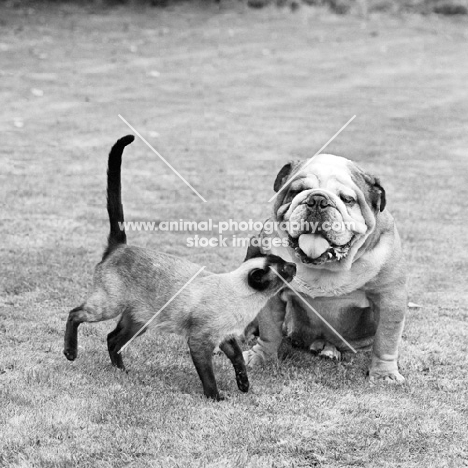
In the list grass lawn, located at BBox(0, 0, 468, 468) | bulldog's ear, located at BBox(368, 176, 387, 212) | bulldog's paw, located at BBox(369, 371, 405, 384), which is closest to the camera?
grass lawn, located at BBox(0, 0, 468, 468)

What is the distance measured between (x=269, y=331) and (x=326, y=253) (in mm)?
802

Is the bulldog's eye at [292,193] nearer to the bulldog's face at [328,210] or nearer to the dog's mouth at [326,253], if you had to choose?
the bulldog's face at [328,210]

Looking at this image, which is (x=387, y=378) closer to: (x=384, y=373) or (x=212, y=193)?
(x=384, y=373)

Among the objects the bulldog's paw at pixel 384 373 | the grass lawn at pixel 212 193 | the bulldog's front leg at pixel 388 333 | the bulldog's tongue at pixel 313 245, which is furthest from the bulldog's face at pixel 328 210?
the grass lawn at pixel 212 193

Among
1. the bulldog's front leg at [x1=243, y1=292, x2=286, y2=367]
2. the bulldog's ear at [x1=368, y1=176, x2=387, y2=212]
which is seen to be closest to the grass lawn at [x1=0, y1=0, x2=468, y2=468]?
the bulldog's front leg at [x1=243, y1=292, x2=286, y2=367]

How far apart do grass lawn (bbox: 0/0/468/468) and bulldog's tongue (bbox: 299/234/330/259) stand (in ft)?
2.58

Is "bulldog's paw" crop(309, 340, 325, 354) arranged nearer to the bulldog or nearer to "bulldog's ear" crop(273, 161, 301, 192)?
the bulldog

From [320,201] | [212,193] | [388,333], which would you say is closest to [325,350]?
[388,333]

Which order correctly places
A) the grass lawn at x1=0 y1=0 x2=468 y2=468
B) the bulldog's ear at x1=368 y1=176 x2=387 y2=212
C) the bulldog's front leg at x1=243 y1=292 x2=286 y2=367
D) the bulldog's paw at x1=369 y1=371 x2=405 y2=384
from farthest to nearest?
the bulldog's front leg at x1=243 y1=292 x2=286 y2=367
the bulldog's paw at x1=369 y1=371 x2=405 y2=384
the bulldog's ear at x1=368 y1=176 x2=387 y2=212
the grass lawn at x1=0 y1=0 x2=468 y2=468

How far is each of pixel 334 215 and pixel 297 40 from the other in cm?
1839

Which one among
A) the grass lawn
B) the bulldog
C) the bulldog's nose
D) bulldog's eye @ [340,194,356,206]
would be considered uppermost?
the bulldog's nose

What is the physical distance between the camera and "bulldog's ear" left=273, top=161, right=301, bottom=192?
5039 millimetres

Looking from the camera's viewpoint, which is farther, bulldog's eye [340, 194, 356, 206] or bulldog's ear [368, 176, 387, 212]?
bulldog's ear [368, 176, 387, 212]

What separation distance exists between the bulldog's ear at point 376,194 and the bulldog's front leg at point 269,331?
2.83 ft
